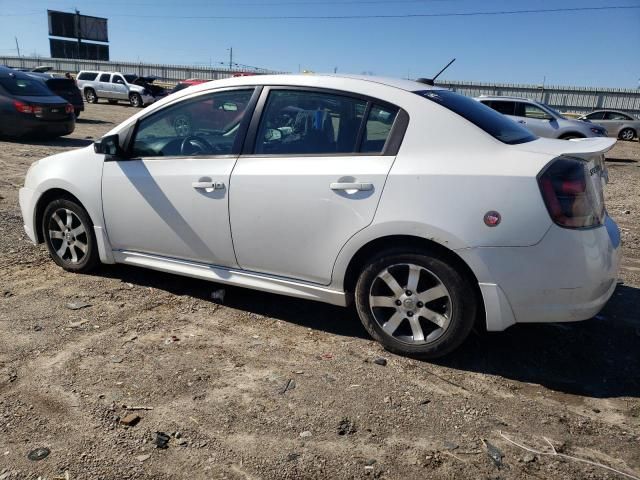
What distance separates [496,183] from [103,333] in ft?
8.82

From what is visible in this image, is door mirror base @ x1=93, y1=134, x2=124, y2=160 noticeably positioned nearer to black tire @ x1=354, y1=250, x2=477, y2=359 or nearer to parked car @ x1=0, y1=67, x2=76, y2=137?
black tire @ x1=354, y1=250, x2=477, y2=359

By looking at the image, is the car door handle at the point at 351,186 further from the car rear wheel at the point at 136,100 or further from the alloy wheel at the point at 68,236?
the car rear wheel at the point at 136,100

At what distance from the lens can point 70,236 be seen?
4.69 metres

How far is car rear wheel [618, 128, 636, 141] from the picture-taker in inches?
915

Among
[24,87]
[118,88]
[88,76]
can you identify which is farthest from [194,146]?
[88,76]

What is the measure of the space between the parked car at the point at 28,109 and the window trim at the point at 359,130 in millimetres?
10889

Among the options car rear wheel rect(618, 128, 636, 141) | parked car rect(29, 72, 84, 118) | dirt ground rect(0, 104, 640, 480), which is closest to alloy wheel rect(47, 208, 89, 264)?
dirt ground rect(0, 104, 640, 480)

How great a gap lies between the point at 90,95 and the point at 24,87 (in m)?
20.3

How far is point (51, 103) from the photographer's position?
13.2 meters

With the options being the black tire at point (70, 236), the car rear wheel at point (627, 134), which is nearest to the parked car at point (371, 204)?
the black tire at point (70, 236)

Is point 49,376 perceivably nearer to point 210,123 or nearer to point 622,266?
point 210,123

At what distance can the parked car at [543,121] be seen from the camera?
1568cm

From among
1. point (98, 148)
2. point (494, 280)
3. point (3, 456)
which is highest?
point (98, 148)

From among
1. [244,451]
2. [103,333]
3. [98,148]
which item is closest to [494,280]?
[244,451]
